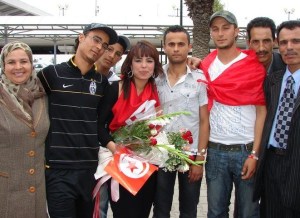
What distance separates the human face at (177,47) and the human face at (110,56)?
2.66ft

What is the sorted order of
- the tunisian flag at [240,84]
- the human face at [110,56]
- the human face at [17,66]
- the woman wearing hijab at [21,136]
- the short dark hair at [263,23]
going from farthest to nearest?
the human face at [110,56]
the short dark hair at [263,23]
the tunisian flag at [240,84]
the human face at [17,66]
the woman wearing hijab at [21,136]

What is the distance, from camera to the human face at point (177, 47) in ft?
12.1

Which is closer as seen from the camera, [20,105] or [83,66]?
[20,105]

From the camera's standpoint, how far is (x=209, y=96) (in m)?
3.71

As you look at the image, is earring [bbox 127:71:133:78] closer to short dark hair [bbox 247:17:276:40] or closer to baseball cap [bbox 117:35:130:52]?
baseball cap [bbox 117:35:130:52]

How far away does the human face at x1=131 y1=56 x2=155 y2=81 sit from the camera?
3.57 meters

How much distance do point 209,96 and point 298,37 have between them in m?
0.93

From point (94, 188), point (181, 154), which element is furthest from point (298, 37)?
point (94, 188)

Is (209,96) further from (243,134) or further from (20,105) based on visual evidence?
(20,105)

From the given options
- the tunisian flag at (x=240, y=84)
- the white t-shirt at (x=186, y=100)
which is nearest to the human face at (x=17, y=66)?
the white t-shirt at (x=186, y=100)

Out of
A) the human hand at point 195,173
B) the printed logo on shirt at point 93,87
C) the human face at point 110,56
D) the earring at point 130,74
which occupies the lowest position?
the human hand at point 195,173

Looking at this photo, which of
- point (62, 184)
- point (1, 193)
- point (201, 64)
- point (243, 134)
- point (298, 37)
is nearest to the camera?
point (1, 193)

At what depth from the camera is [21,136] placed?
114 inches

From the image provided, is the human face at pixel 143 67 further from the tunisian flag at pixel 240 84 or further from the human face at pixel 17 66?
the human face at pixel 17 66
